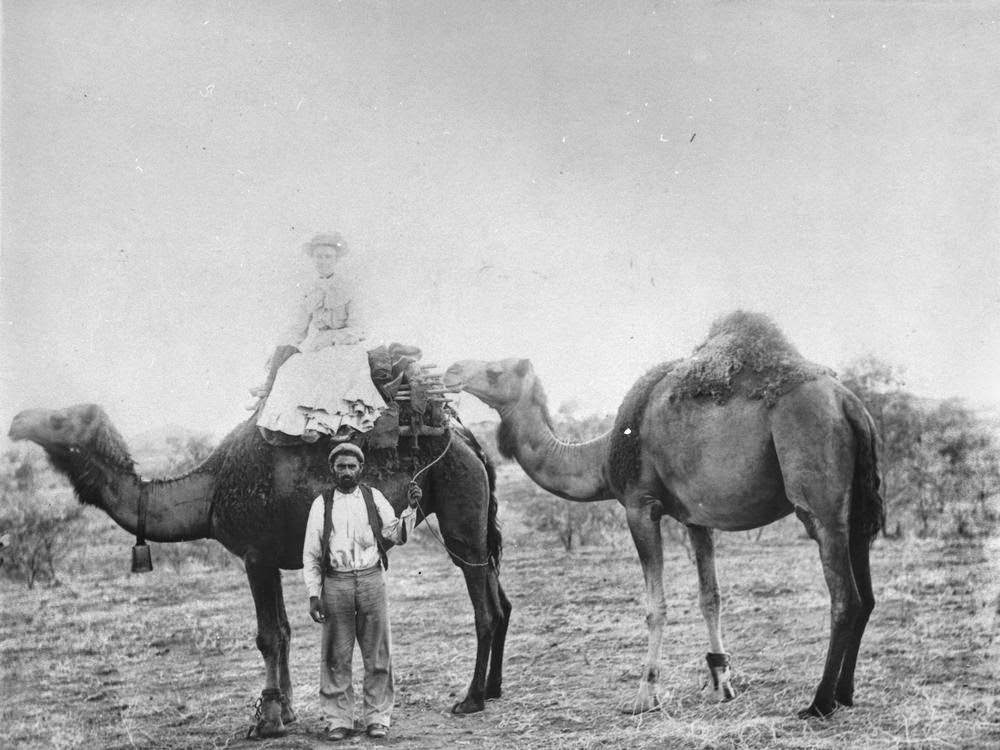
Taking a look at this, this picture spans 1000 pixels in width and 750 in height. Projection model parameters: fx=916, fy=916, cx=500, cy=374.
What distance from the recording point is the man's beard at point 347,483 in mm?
6047

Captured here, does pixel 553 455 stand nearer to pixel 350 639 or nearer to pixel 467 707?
pixel 467 707

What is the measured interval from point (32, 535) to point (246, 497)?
618cm

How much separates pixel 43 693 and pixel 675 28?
739 centimetres

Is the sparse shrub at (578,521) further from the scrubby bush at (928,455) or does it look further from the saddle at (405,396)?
the saddle at (405,396)

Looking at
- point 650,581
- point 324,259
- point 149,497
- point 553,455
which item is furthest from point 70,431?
point 650,581

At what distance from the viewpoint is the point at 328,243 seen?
274 inches

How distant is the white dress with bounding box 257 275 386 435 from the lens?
21.6ft

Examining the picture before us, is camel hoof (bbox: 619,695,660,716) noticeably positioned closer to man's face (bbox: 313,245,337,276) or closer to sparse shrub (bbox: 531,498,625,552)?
man's face (bbox: 313,245,337,276)

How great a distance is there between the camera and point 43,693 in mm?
7270

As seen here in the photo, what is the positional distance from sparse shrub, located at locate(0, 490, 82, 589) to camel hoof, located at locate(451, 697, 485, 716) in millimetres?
6526

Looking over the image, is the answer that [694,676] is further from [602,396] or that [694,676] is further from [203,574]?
[203,574]

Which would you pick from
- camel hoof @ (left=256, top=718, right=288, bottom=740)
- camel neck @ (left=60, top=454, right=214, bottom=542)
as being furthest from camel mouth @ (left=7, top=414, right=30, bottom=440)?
camel hoof @ (left=256, top=718, right=288, bottom=740)

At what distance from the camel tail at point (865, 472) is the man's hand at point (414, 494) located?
3.03 meters

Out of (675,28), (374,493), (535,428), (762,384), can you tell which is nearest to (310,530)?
(374,493)
